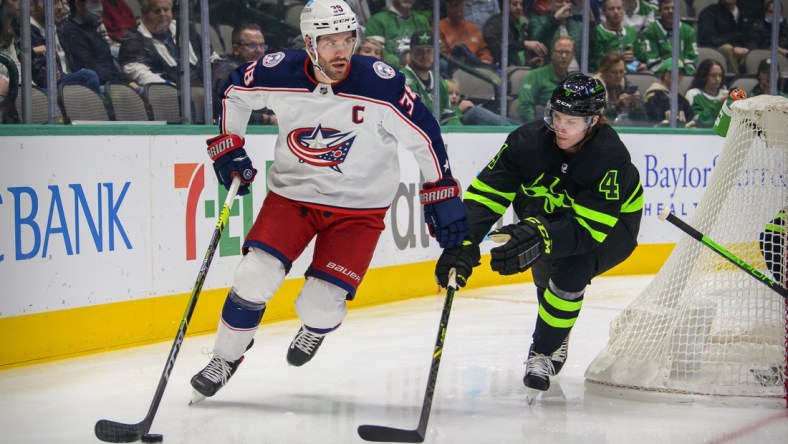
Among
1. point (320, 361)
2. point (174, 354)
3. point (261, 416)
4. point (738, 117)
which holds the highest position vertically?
point (738, 117)

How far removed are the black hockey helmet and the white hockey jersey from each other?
385 mm

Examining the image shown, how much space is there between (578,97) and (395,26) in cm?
288

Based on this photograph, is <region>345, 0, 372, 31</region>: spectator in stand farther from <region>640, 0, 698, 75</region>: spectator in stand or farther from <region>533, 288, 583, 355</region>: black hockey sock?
<region>533, 288, 583, 355</region>: black hockey sock

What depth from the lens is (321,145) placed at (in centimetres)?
330

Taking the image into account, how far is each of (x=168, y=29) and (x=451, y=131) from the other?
1836 millimetres

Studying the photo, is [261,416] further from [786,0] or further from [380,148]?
[786,0]

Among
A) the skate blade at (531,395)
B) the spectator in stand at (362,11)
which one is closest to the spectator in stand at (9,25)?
the spectator in stand at (362,11)

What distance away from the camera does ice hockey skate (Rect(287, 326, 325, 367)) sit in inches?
137

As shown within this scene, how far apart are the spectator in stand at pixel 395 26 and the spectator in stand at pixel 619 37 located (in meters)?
1.62

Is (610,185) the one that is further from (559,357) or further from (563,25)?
(563,25)

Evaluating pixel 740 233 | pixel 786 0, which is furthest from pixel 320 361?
pixel 786 0

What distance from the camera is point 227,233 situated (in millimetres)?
4777

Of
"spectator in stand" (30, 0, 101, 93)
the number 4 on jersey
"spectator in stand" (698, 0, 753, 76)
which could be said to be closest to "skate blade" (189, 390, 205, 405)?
the number 4 on jersey

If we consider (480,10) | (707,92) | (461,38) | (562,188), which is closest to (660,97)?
(707,92)
